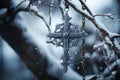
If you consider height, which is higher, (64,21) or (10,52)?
(64,21)

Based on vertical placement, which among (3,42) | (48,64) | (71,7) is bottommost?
(48,64)

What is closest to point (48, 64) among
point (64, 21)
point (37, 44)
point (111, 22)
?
point (37, 44)

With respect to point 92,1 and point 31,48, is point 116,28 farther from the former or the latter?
point 31,48
